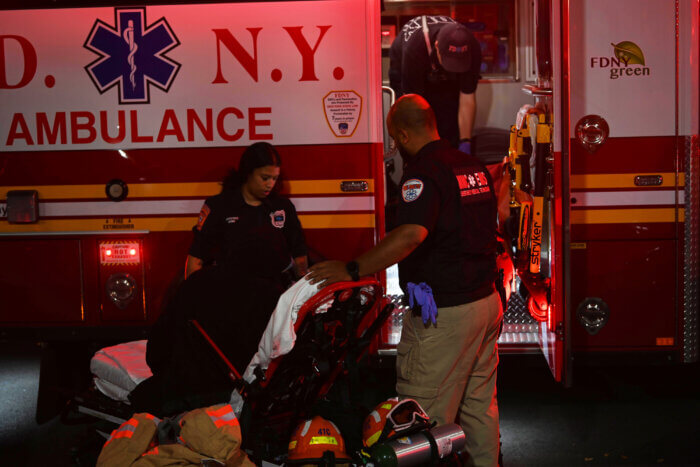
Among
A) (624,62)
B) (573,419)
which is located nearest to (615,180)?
(624,62)

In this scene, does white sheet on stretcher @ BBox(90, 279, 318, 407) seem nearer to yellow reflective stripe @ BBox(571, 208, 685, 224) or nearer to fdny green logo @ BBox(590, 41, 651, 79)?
yellow reflective stripe @ BBox(571, 208, 685, 224)

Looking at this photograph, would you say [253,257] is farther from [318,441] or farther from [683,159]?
[683,159]

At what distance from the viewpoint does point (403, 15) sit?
655 cm

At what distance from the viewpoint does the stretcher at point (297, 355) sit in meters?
2.93

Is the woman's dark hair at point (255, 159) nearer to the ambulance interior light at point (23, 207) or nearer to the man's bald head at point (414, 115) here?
the man's bald head at point (414, 115)

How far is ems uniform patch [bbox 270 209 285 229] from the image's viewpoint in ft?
14.3

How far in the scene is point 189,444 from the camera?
293cm

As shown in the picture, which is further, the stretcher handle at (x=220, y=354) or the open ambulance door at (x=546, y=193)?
the open ambulance door at (x=546, y=193)

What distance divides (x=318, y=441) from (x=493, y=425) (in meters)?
0.98

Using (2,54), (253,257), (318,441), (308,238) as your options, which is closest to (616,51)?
(308,238)

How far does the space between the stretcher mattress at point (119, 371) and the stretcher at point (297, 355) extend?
2.13 feet

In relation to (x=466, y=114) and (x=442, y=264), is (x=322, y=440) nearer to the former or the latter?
(x=442, y=264)

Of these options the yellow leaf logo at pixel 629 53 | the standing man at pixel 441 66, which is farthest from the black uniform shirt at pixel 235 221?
the yellow leaf logo at pixel 629 53

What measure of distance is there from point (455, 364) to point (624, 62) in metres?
2.12
